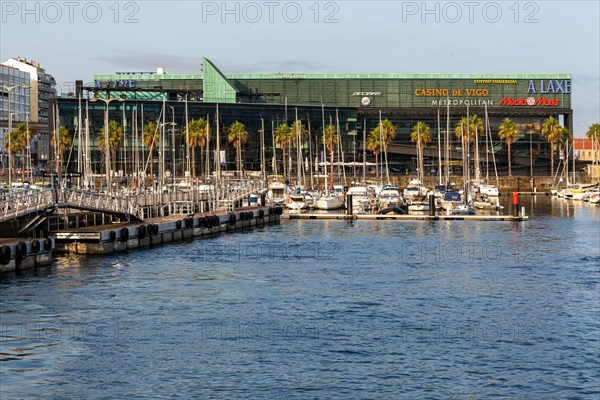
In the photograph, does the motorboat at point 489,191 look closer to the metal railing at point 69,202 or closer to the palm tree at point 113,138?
the metal railing at point 69,202

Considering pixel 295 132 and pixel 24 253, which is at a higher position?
pixel 295 132

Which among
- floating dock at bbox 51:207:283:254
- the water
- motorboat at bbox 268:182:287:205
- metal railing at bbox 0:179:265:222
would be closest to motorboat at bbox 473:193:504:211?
motorboat at bbox 268:182:287:205

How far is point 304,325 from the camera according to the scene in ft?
155

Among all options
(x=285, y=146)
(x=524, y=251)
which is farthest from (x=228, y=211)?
(x=285, y=146)

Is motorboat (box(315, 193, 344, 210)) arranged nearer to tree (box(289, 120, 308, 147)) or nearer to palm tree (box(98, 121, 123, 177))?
tree (box(289, 120, 308, 147))

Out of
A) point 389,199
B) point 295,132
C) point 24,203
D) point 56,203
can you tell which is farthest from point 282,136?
point 24,203

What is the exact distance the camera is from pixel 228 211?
349ft

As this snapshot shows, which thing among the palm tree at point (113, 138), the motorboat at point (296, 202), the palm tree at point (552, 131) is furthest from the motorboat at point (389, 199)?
the palm tree at point (552, 131)

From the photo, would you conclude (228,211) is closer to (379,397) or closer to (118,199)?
(118,199)

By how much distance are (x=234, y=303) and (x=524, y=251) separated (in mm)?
34562

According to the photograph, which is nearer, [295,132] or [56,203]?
[56,203]

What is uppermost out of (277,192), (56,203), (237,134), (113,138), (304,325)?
(237,134)

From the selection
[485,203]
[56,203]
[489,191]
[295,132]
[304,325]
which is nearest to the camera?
[304,325]

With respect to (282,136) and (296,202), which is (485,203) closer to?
(296,202)
